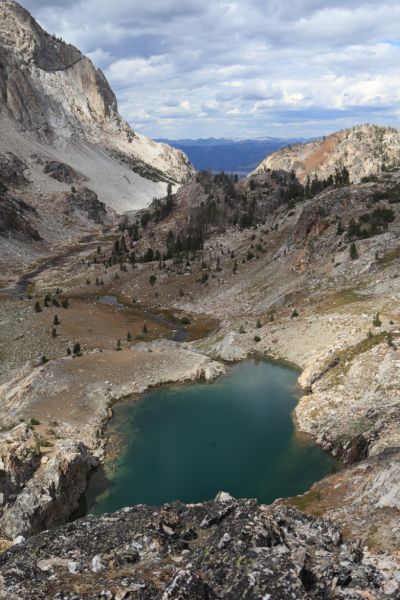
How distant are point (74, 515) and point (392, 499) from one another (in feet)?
63.4

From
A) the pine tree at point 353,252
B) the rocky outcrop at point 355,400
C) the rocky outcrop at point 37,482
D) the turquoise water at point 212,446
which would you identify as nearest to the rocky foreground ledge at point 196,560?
the rocky outcrop at point 37,482

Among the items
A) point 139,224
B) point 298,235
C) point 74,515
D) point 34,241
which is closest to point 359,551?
point 74,515

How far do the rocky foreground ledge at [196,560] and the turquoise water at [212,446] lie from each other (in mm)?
10433

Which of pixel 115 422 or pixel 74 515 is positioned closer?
pixel 74 515

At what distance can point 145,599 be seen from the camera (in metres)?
15.4

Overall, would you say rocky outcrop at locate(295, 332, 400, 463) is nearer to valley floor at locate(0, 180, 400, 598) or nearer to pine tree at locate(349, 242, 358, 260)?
valley floor at locate(0, 180, 400, 598)

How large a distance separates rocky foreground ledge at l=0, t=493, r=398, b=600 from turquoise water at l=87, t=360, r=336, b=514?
10.4 meters

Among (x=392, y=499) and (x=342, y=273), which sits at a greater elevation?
(x=342, y=273)

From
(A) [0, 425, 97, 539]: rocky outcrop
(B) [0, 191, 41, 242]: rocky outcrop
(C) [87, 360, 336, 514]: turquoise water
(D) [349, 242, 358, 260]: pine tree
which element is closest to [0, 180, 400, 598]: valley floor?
(A) [0, 425, 97, 539]: rocky outcrop

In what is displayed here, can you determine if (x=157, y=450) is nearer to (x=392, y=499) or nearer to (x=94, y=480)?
(x=94, y=480)

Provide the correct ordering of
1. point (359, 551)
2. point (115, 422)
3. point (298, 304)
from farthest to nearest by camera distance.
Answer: point (298, 304) < point (115, 422) < point (359, 551)

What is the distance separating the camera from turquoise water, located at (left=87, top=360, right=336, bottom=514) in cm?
3231

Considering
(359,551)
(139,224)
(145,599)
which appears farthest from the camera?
(139,224)

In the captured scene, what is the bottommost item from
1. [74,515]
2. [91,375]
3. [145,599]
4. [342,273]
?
[74,515]
